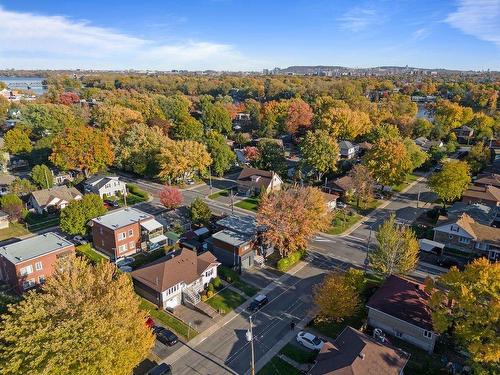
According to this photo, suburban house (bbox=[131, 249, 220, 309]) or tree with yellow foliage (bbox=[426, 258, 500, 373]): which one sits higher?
tree with yellow foliage (bbox=[426, 258, 500, 373])

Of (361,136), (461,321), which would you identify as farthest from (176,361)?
(361,136)

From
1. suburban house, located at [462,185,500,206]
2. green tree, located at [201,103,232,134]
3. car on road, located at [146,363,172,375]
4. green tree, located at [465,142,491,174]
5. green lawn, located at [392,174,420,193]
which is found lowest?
car on road, located at [146,363,172,375]

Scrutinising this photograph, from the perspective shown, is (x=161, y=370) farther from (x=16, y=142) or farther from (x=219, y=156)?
(x=16, y=142)

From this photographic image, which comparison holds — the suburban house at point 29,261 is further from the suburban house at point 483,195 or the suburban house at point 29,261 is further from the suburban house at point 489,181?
the suburban house at point 489,181

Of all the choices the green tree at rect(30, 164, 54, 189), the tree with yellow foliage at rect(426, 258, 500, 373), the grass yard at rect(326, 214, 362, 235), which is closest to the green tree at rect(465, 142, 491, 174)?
the grass yard at rect(326, 214, 362, 235)

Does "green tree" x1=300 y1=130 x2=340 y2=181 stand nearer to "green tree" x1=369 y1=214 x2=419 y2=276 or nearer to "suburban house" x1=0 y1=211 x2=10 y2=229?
"green tree" x1=369 y1=214 x2=419 y2=276

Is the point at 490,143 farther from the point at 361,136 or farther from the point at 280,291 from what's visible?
the point at 280,291

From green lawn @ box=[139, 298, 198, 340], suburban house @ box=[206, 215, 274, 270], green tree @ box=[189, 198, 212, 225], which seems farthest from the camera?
green tree @ box=[189, 198, 212, 225]
